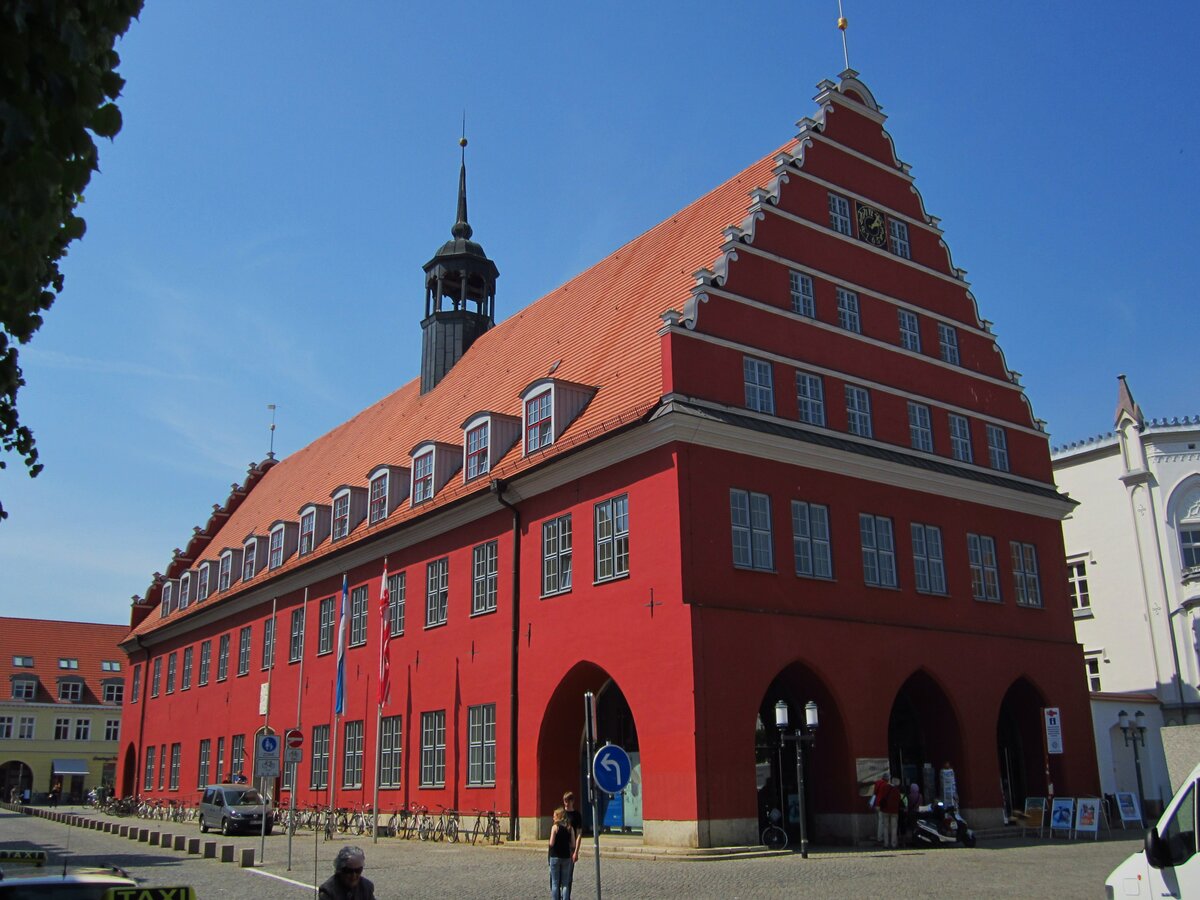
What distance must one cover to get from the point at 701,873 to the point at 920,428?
1443 centimetres

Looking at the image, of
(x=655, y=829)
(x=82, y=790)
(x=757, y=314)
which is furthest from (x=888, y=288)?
(x=82, y=790)

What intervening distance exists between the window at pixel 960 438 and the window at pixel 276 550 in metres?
24.0

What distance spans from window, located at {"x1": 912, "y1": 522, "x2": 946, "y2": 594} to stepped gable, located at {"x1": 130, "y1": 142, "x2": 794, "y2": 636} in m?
8.01

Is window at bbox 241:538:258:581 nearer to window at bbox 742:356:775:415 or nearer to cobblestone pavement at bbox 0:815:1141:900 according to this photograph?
cobblestone pavement at bbox 0:815:1141:900

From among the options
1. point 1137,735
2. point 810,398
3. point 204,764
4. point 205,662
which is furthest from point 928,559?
point 205,662

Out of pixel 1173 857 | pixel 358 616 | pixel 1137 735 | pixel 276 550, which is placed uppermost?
pixel 276 550

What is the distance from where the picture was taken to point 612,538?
A: 79.0 ft

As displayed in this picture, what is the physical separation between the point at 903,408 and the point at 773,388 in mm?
4598

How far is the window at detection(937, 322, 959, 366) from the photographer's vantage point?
30.1m

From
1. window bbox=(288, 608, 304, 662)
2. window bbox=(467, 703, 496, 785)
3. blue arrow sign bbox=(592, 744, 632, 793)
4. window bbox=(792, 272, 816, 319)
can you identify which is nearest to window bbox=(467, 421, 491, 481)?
window bbox=(467, 703, 496, 785)

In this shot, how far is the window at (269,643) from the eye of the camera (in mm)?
39750

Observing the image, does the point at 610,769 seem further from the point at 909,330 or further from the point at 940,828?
the point at 909,330

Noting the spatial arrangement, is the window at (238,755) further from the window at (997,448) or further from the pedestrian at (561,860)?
the pedestrian at (561,860)

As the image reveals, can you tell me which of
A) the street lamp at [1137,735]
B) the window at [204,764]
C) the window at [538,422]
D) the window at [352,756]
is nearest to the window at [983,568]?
the street lamp at [1137,735]
